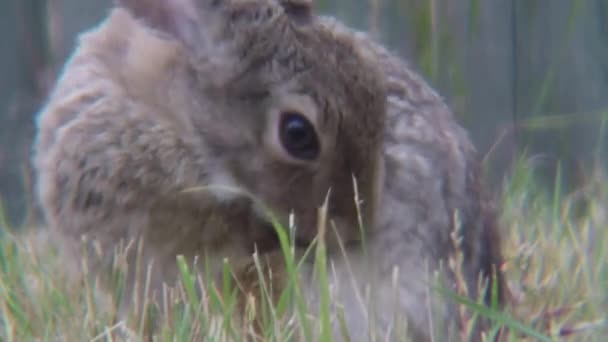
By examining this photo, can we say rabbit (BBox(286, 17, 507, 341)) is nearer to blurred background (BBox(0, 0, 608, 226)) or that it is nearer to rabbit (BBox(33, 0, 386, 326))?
rabbit (BBox(33, 0, 386, 326))

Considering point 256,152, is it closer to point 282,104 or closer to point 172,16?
point 282,104

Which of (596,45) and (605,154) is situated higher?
(596,45)

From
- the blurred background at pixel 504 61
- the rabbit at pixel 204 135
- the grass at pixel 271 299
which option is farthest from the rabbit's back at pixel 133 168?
the blurred background at pixel 504 61

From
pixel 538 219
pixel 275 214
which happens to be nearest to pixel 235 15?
pixel 275 214

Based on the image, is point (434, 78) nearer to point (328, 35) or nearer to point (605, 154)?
point (605, 154)

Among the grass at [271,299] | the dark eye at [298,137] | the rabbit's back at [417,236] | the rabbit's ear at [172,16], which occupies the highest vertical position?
the rabbit's ear at [172,16]

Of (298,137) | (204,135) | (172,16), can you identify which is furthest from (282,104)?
(172,16)

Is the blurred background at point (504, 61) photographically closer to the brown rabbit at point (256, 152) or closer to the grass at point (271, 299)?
the grass at point (271, 299)
